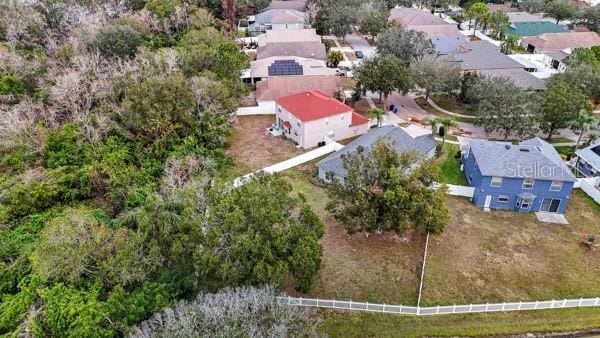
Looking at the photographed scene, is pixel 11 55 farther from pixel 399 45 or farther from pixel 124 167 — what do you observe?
pixel 399 45

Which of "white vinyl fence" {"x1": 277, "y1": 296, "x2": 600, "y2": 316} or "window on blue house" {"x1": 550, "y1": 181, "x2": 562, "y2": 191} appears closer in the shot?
"white vinyl fence" {"x1": 277, "y1": 296, "x2": 600, "y2": 316}

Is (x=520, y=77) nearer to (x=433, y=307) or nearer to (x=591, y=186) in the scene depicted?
(x=591, y=186)

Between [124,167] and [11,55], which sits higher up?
[11,55]

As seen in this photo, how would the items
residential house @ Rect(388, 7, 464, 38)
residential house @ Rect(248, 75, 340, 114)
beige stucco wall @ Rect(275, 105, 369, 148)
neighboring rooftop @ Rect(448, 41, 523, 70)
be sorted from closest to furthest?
beige stucco wall @ Rect(275, 105, 369, 148) → residential house @ Rect(248, 75, 340, 114) → neighboring rooftop @ Rect(448, 41, 523, 70) → residential house @ Rect(388, 7, 464, 38)

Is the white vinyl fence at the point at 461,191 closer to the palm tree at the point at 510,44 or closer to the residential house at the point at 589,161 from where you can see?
the residential house at the point at 589,161

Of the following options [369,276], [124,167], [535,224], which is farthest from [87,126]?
[535,224]

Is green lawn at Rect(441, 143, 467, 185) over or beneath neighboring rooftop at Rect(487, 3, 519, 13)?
beneath

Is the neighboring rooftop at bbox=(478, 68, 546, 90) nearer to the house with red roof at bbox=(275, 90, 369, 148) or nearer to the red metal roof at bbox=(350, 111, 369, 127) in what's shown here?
the red metal roof at bbox=(350, 111, 369, 127)

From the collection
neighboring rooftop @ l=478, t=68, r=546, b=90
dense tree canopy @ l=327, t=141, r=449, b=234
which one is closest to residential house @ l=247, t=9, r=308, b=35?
neighboring rooftop @ l=478, t=68, r=546, b=90
